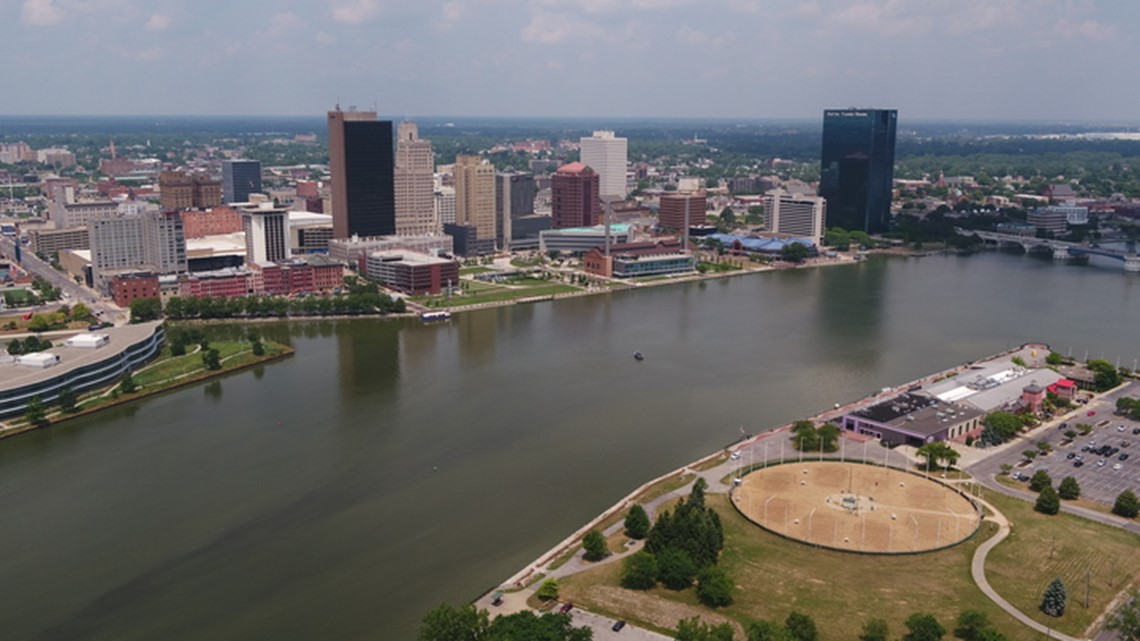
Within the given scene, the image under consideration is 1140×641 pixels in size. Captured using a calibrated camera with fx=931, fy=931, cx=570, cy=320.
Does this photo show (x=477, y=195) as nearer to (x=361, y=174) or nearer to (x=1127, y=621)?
(x=361, y=174)

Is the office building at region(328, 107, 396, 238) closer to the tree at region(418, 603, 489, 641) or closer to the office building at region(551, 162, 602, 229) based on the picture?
the office building at region(551, 162, 602, 229)

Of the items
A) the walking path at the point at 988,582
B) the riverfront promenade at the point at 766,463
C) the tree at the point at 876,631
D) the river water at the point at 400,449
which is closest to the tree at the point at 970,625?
the walking path at the point at 988,582

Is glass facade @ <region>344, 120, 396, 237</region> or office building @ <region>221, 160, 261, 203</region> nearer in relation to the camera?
glass facade @ <region>344, 120, 396, 237</region>

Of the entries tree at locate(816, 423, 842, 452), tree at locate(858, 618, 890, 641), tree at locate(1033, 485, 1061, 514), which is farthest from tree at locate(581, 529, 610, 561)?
tree at locate(1033, 485, 1061, 514)

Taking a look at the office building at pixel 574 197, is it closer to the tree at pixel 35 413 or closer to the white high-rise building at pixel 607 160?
the white high-rise building at pixel 607 160

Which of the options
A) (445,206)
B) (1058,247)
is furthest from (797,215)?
(445,206)
